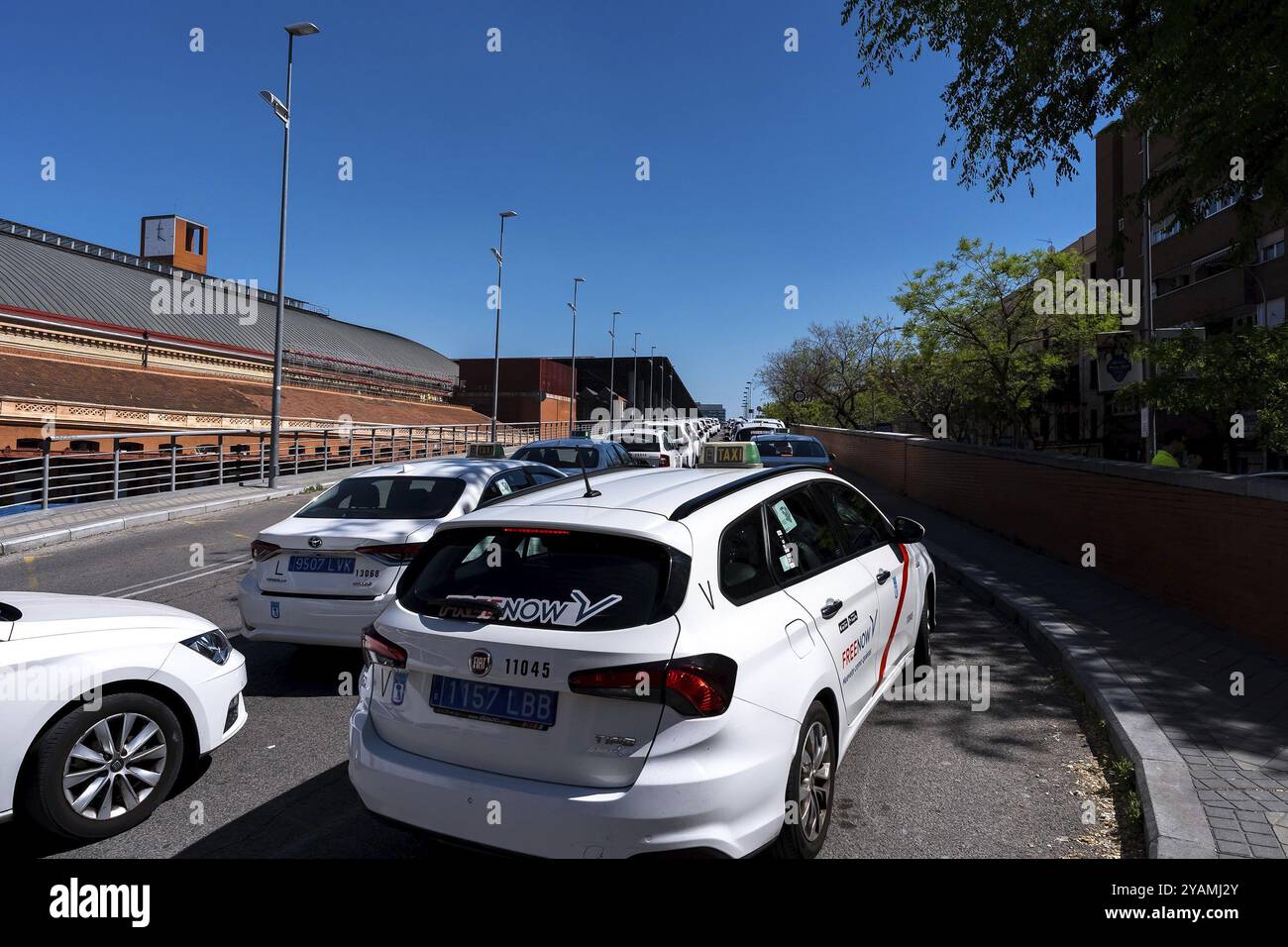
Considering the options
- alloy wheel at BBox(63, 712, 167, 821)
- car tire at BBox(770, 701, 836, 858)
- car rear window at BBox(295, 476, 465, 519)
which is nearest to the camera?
car tire at BBox(770, 701, 836, 858)

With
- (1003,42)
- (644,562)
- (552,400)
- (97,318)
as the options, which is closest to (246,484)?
(1003,42)

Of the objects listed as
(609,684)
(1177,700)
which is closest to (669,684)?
(609,684)

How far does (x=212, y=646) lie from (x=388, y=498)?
240cm

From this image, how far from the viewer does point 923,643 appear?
19.0 ft

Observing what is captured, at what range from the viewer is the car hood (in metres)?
3.54

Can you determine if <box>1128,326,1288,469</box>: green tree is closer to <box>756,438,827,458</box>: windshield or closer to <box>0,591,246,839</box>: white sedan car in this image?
<box>756,438,827,458</box>: windshield

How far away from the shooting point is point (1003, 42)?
956 cm

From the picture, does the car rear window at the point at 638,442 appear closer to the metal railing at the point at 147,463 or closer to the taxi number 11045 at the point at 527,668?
the metal railing at the point at 147,463

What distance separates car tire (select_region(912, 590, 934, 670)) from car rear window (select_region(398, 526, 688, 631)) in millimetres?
3338

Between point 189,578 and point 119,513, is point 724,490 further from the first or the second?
point 119,513

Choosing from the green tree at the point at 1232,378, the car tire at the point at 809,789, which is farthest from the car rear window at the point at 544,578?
the green tree at the point at 1232,378

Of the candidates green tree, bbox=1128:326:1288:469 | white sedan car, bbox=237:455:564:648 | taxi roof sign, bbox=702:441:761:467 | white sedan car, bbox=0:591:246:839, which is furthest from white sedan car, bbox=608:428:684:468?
white sedan car, bbox=0:591:246:839

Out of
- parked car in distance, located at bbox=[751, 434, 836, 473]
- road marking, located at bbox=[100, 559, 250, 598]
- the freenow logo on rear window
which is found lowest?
road marking, located at bbox=[100, 559, 250, 598]

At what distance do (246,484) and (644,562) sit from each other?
19.0 meters
